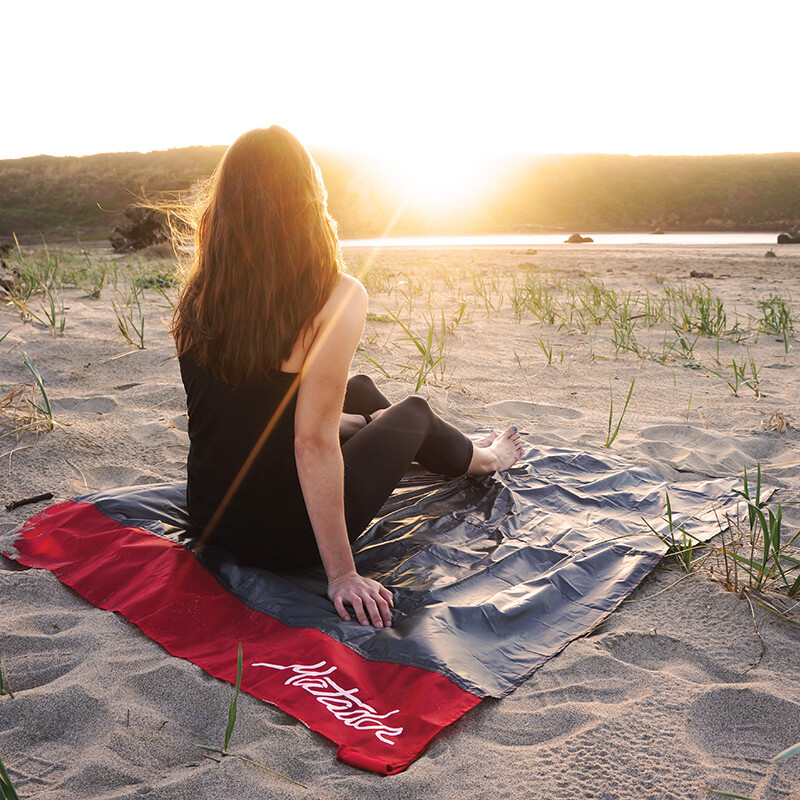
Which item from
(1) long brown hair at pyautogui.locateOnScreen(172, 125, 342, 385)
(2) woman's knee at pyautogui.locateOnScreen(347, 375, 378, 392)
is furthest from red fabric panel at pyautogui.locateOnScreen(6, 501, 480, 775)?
(2) woman's knee at pyautogui.locateOnScreen(347, 375, 378, 392)

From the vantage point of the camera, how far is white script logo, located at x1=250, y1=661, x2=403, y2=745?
52.6 inches

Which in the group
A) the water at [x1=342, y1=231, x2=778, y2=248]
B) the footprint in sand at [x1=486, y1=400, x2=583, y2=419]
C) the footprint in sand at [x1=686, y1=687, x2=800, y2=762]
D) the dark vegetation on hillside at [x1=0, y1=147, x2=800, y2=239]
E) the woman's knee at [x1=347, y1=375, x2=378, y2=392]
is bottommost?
the footprint in sand at [x1=686, y1=687, x2=800, y2=762]

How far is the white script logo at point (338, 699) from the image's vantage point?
1.34m

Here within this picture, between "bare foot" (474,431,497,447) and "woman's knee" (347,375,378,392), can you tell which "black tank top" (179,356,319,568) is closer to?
"woman's knee" (347,375,378,392)

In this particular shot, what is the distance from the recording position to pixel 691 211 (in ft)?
138

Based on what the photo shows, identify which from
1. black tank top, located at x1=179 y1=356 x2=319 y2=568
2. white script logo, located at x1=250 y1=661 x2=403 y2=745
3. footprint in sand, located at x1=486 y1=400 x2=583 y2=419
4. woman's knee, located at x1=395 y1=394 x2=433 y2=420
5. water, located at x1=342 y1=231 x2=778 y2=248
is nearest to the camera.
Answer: white script logo, located at x1=250 y1=661 x2=403 y2=745

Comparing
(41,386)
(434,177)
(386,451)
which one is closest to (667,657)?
(386,451)

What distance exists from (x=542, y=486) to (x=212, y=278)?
153cm

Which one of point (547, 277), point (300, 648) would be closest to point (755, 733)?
point (300, 648)

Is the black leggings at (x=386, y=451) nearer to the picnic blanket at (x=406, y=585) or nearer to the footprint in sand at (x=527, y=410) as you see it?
the picnic blanket at (x=406, y=585)

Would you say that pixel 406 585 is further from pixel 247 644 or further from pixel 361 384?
pixel 361 384

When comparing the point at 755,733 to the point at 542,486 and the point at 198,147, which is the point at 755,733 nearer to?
the point at 542,486

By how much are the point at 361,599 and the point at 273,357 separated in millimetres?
659

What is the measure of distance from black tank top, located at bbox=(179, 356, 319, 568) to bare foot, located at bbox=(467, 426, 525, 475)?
857 mm
